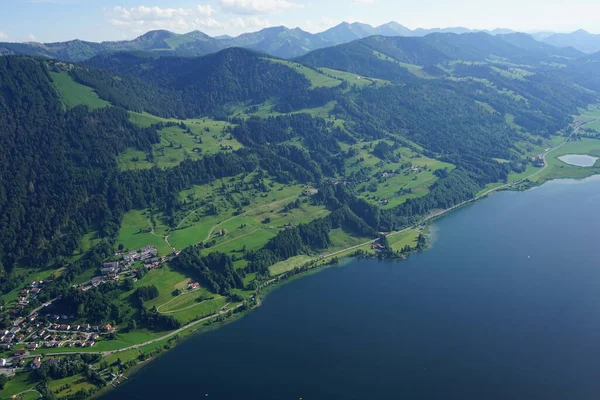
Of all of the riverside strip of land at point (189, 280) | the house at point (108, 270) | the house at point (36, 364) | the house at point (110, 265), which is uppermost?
the house at point (110, 265)

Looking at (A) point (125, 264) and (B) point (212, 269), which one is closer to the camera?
(B) point (212, 269)

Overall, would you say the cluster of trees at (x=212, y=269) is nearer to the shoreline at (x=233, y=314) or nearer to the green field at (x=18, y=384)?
the shoreline at (x=233, y=314)

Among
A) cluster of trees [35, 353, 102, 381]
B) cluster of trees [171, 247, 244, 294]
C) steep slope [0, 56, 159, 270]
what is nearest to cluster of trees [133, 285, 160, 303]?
cluster of trees [171, 247, 244, 294]

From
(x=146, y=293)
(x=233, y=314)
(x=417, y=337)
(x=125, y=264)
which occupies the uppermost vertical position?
(x=125, y=264)

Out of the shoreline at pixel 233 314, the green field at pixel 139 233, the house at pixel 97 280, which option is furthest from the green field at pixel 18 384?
the green field at pixel 139 233

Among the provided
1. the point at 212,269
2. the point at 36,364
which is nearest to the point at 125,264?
the point at 212,269

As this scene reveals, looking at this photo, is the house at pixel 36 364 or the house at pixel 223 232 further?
the house at pixel 223 232

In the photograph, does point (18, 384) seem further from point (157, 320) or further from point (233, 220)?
point (233, 220)

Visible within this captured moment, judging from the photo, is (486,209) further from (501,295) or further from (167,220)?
(167,220)
